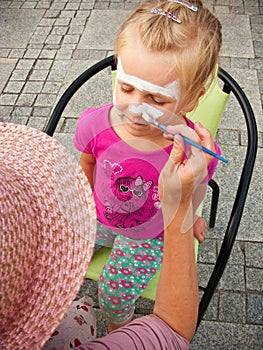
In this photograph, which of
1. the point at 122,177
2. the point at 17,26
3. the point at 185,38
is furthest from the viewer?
the point at 17,26

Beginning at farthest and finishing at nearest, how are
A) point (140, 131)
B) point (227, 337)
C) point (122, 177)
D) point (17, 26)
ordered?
point (17, 26) < point (227, 337) < point (122, 177) < point (140, 131)

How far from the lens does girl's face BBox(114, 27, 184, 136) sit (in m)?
1.36

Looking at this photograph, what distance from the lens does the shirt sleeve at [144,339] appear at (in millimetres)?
1141

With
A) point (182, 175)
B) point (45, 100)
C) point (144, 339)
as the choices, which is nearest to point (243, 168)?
point (182, 175)

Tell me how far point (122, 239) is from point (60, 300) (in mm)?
773

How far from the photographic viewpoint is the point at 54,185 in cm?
103

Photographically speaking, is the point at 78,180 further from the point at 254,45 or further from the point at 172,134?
the point at 254,45

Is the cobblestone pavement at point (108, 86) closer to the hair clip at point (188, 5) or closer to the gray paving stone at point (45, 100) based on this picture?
the gray paving stone at point (45, 100)

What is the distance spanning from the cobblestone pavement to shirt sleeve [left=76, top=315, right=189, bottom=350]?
0.86 meters

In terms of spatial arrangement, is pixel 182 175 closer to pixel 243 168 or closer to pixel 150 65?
pixel 150 65

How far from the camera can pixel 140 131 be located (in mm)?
1518

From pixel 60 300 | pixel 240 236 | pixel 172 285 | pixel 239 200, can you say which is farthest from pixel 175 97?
pixel 240 236

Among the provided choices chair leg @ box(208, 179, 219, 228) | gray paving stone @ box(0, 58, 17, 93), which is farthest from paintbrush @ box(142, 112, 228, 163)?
gray paving stone @ box(0, 58, 17, 93)

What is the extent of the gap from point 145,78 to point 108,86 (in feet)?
6.03
